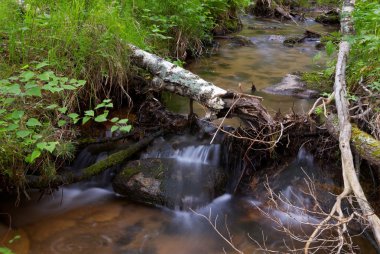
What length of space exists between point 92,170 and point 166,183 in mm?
782

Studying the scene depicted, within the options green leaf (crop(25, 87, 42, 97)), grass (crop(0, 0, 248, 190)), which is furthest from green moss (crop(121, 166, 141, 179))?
green leaf (crop(25, 87, 42, 97))

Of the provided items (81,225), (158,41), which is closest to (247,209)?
(81,225)

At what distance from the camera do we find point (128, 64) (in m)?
4.56

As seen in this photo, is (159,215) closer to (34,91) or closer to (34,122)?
(34,122)

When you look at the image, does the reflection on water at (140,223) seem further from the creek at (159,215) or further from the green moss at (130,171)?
A: the green moss at (130,171)

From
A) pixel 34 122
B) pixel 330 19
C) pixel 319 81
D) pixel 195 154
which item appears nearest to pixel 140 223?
pixel 195 154

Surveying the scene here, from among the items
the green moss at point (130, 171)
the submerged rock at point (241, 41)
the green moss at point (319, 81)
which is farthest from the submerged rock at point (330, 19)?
the green moss at point (130, 171)

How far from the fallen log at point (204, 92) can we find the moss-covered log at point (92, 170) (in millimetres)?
641

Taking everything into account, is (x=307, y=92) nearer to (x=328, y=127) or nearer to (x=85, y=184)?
(x=328, y=127)

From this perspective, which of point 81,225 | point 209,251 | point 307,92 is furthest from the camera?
Answer: point 307,92

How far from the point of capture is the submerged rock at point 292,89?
6117 millimetres

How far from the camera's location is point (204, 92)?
158 inches

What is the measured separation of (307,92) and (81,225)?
4257mm

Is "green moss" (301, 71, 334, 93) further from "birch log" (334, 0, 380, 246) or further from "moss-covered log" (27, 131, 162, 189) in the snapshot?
"moss-covered log" (27, 131, 162, 189)
